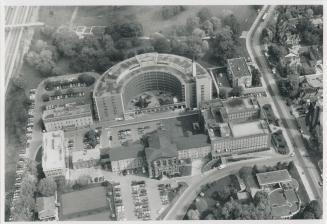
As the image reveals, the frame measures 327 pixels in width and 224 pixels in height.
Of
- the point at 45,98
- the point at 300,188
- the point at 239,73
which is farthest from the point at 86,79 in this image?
the point at 300,188

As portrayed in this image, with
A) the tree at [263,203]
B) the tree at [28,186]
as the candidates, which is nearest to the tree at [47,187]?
the tree at [28,186]

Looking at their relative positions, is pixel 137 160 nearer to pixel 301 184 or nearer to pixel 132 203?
pixel 132 203

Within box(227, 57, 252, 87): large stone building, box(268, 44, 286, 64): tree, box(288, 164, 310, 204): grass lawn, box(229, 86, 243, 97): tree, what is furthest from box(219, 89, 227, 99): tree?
box(288, 164, 310, 204): grass lawn

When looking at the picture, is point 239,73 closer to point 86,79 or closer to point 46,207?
point 86,79

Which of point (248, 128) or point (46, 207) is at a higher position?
point (248, 128)

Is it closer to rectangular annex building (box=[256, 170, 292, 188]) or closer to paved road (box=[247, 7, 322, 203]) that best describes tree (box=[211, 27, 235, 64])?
paved road (box=[247, 7, 322, 203])

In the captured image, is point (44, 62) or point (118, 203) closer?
point (118, 203)

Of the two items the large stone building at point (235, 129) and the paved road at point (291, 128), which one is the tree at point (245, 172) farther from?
the paved road at point (291, 128)
